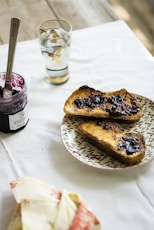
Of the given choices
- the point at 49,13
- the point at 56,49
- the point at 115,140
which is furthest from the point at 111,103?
the point at 49,13

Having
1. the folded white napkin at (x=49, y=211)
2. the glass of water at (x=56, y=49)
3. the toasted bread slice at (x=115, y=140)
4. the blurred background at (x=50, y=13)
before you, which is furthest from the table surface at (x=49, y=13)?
the folded white napkin at (x=49, y=211)

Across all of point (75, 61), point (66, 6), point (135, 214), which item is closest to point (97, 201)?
point (135, 214)

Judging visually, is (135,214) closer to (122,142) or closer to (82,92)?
(122,142)

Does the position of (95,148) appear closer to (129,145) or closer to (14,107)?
(129,145)

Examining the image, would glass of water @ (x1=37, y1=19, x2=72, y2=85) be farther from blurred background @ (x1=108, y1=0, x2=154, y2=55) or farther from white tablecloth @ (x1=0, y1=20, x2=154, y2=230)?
blurred background @ (x1=108, y1=0, x2=154, y2=55)

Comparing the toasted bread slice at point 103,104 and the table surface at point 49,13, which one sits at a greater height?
the toasted bread slice at point 103,104

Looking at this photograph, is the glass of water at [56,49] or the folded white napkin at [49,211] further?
the glass of water at [56,49]

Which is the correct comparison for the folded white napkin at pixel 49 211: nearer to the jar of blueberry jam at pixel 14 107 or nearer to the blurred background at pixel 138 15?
the jar of blueberry jam at pixel 14 107
